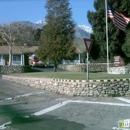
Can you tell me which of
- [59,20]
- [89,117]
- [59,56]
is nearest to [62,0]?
[59,20]

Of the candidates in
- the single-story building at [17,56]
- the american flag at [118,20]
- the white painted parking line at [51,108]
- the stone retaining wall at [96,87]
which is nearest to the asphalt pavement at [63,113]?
the white painted parking line at [51,108]

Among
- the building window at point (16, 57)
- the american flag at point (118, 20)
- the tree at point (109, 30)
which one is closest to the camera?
the american flag at point (118, 20)

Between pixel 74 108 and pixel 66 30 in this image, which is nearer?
pixel 74 108

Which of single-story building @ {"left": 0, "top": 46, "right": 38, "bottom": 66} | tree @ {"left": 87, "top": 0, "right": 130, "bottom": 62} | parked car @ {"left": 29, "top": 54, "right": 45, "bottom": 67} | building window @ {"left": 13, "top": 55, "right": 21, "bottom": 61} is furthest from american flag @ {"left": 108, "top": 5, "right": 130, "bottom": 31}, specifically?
building window @ {"left": 13, "top": 55, "right": 21, "bottom": 61}

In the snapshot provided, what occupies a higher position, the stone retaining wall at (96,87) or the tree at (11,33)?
the tree at (11,33)

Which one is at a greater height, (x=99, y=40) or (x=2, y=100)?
(x=99, y=40)

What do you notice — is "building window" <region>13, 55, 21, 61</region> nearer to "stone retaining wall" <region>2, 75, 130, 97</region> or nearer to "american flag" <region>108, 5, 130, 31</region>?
"american flag" <region>108, 5, 130, 31</region>

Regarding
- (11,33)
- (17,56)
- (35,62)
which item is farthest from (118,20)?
(17,56)

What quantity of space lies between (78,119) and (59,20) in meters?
48.5

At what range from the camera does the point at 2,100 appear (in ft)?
40.7

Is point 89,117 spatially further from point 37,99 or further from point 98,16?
point 98,16

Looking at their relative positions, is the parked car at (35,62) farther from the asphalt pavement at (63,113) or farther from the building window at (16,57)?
the asphalt pavement at (63,113)

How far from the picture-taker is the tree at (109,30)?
104 feet

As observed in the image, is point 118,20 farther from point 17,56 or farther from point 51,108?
point 17,56
